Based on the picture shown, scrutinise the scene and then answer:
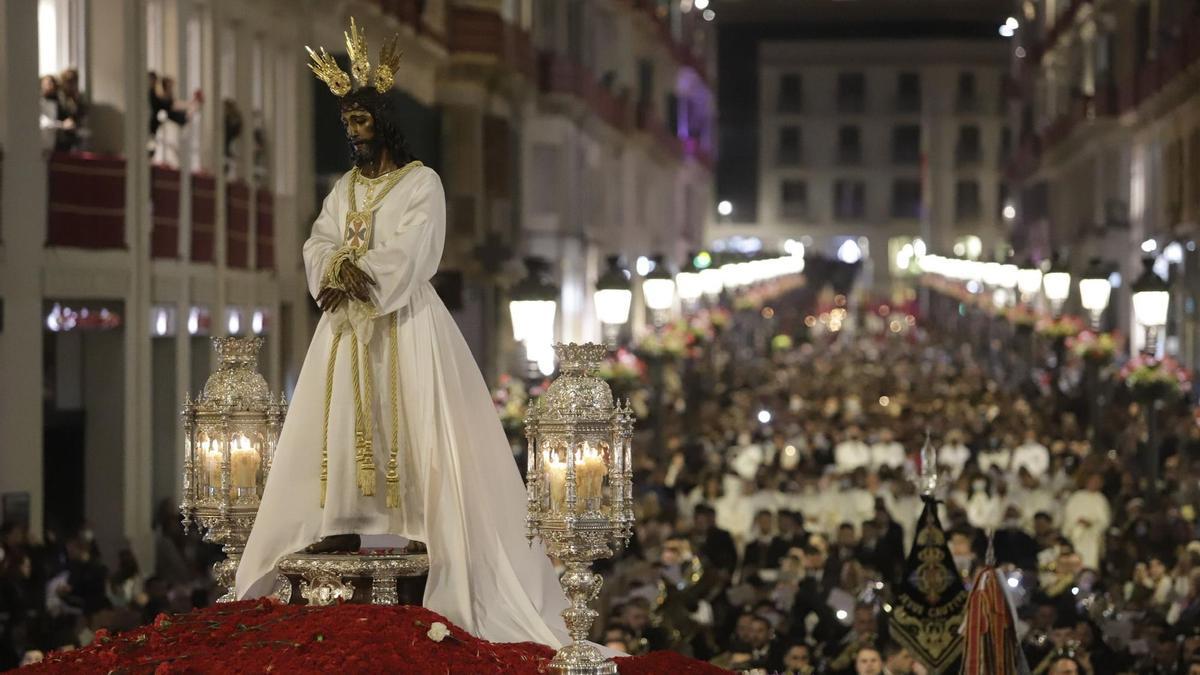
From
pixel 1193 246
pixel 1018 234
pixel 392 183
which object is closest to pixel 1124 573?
pixel 392 183

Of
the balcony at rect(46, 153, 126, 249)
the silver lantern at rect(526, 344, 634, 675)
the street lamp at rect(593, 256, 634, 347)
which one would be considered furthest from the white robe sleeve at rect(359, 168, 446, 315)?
the street lamp at rect(593, 256, 634, 347)

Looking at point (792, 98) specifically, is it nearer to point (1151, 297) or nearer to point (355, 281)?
point (1151, 297)

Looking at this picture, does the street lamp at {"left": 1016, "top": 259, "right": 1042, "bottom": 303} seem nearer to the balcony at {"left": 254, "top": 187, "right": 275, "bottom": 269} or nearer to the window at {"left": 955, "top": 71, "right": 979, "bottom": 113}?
the balcony at {"left": 254, "top": 187, "right": 275, "bottom": 269}

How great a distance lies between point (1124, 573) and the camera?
21172 mm

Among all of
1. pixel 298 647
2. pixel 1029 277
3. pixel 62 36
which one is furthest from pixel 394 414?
pixel 1029 277

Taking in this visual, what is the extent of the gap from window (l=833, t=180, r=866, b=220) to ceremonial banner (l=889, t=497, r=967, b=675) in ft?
362

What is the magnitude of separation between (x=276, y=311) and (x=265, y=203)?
132cm

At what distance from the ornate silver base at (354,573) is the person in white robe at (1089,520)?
574 inches

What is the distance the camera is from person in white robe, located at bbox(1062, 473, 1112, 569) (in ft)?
79.5

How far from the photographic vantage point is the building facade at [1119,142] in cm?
4709

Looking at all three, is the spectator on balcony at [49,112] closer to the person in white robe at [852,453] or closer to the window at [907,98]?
the person in white robe at [852,453]

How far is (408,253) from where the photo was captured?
397 inches

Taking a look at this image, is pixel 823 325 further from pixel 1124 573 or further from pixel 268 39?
pixel 1124 573

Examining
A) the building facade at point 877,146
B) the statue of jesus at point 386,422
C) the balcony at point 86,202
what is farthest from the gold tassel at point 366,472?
the building facade at point 877,146
